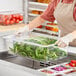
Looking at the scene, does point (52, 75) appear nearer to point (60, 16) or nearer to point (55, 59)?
point (55, 59)

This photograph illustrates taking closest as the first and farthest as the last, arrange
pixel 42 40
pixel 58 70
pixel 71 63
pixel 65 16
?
pixel 58 70, pixel 71 63, pixel 42 40, pixel 65 16

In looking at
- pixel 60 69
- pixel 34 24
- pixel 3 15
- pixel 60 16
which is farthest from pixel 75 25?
pixel 3 15

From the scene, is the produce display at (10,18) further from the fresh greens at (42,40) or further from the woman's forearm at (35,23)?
the fresh greens at (42,40)

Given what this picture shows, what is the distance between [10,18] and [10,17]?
0.06 feet

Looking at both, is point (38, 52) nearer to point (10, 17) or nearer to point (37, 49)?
point (37, 49)

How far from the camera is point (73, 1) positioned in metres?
2.55

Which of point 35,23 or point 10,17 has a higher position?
point 35,23

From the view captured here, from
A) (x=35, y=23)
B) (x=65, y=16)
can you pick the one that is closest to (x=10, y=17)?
(x=35, y=23)

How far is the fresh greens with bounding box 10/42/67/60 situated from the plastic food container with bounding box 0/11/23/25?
2442mm

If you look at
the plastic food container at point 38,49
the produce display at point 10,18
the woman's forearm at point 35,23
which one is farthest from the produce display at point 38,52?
the produce display at point 10,18

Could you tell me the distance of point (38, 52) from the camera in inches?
80.6

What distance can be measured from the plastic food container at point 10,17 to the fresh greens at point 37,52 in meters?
2.44

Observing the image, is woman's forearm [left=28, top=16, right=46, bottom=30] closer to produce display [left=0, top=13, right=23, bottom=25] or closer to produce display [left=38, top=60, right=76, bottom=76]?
produce display [left=38, top=60, right=76, bottom=76]

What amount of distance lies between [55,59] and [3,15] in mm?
2725
